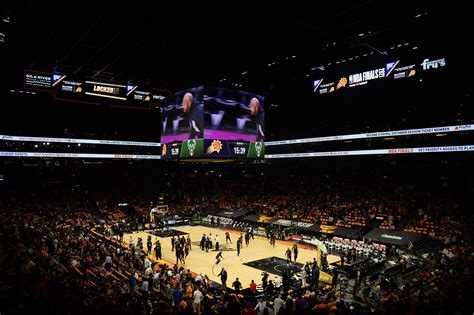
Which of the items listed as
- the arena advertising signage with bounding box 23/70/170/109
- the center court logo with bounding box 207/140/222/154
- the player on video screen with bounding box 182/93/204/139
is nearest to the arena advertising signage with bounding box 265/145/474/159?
the center court logo with bounding box 207/140/222/154

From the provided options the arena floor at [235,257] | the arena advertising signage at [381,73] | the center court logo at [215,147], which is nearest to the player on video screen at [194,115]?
the center court logo at [215,147]

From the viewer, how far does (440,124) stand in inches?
1217

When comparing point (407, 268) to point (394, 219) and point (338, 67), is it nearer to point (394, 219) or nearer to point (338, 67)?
point (394, 219)

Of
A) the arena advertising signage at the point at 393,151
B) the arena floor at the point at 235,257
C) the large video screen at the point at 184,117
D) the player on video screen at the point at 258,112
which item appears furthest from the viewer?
the arena advertising signage at the point at 393,151

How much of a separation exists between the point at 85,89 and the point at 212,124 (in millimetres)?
11127

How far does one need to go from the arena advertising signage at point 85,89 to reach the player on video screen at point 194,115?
518cm

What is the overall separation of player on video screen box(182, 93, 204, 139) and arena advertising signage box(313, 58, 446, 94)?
12.1 m

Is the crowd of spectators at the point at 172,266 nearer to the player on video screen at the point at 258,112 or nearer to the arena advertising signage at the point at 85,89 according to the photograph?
the arena advertising signage at the point at 85,89

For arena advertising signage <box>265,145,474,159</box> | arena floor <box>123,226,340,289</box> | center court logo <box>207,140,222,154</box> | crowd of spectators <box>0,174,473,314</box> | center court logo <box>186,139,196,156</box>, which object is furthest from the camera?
arena advertising signage <box>265,145,474,159</box>

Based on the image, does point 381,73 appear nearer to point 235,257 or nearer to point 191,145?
point 191,145

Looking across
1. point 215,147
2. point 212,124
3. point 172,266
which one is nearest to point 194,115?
point 212,124

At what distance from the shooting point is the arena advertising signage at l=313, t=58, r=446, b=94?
24.7m

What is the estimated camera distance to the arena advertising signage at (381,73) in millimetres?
24734

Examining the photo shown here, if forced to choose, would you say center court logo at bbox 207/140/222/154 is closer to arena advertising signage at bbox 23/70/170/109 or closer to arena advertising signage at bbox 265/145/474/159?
arena advertising signage at bbox 23/70/170/109
